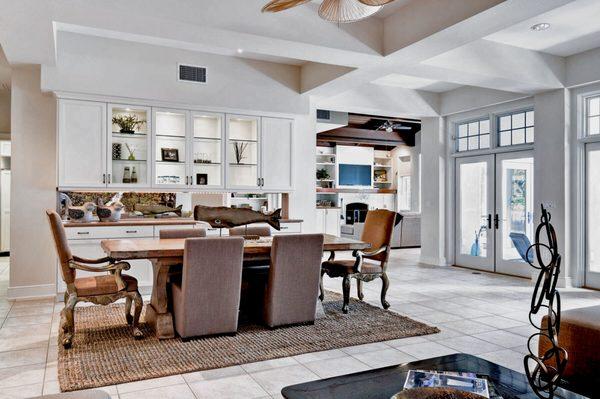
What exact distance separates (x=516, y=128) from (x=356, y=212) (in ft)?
22.3

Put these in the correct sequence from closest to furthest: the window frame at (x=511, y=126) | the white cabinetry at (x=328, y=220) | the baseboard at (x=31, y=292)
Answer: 1. the baseboard at (x=31, y=292)
2. the window frame at (x=511, y=126)
3. the white cabinetry at (x=328, y=220)

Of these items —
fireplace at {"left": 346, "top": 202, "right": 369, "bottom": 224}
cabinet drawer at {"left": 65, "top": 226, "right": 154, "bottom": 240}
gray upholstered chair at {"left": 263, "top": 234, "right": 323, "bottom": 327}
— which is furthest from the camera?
fireplace at {"left": 346, "top": 202, "right": 369, "bottom": 224}

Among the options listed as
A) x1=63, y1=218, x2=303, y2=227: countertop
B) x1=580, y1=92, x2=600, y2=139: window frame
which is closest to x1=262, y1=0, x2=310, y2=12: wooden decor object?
x1=63, y1=218, x2=303, y2=227: countertop

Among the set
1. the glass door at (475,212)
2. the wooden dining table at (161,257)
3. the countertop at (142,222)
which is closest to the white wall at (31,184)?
the countertop at (142,222)

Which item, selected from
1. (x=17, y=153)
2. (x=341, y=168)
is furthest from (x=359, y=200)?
(x=17, y=153)

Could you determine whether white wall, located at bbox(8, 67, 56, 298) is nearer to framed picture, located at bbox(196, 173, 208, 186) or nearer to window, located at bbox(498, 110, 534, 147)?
framed picture, located at bbox(196, 173, 208, 186)

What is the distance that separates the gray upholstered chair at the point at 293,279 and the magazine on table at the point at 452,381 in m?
2.17

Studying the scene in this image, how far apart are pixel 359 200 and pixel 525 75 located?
27.6 feet

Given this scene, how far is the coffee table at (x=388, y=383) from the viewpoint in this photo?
177cm

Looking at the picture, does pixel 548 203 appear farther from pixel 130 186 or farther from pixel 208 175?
pixel 130 186

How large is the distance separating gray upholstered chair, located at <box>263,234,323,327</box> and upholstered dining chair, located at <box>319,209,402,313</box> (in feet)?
2.18

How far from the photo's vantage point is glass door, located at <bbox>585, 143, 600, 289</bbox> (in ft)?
20.1

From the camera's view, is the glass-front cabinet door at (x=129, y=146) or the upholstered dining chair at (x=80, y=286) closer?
the upholstered dining chair at (x=80, y=286)

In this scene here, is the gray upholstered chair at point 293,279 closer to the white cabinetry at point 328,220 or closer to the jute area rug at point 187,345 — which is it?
the jute area rug at point 187,345
